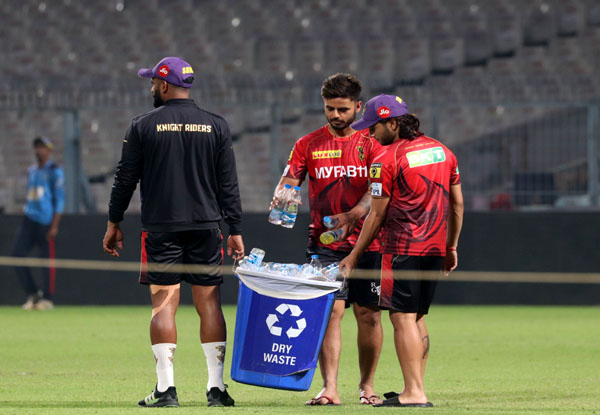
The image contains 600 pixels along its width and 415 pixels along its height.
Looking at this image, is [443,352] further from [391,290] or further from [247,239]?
[247,239]

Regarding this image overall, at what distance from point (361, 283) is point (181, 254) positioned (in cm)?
111

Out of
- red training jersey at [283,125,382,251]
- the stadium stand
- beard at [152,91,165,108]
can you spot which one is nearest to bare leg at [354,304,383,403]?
red training jersey at [283,125,382,251]

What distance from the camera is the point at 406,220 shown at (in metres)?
6.23

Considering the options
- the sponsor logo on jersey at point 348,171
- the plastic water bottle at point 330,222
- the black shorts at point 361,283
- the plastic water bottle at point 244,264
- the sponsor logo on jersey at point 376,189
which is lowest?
the black shorts at point 361,283

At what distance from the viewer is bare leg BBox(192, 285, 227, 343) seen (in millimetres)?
6352

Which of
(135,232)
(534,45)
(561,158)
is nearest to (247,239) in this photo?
(135,232)

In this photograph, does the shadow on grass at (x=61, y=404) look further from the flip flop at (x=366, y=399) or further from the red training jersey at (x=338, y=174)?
the red training jersey at (x=338, y=174)

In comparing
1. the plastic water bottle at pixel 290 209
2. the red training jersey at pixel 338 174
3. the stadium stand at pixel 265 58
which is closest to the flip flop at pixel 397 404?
the red training jersey at pixel 338 174

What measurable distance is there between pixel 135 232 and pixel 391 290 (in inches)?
331

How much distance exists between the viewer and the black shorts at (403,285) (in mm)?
6172

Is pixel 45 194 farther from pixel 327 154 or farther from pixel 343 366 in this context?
pixel 327 154

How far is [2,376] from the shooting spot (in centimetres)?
773

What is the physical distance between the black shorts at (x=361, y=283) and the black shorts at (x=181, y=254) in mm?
701

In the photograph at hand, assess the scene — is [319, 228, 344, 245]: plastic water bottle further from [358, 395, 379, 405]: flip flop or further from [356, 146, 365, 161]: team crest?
[358, 395, 379, 405]: flip flop
